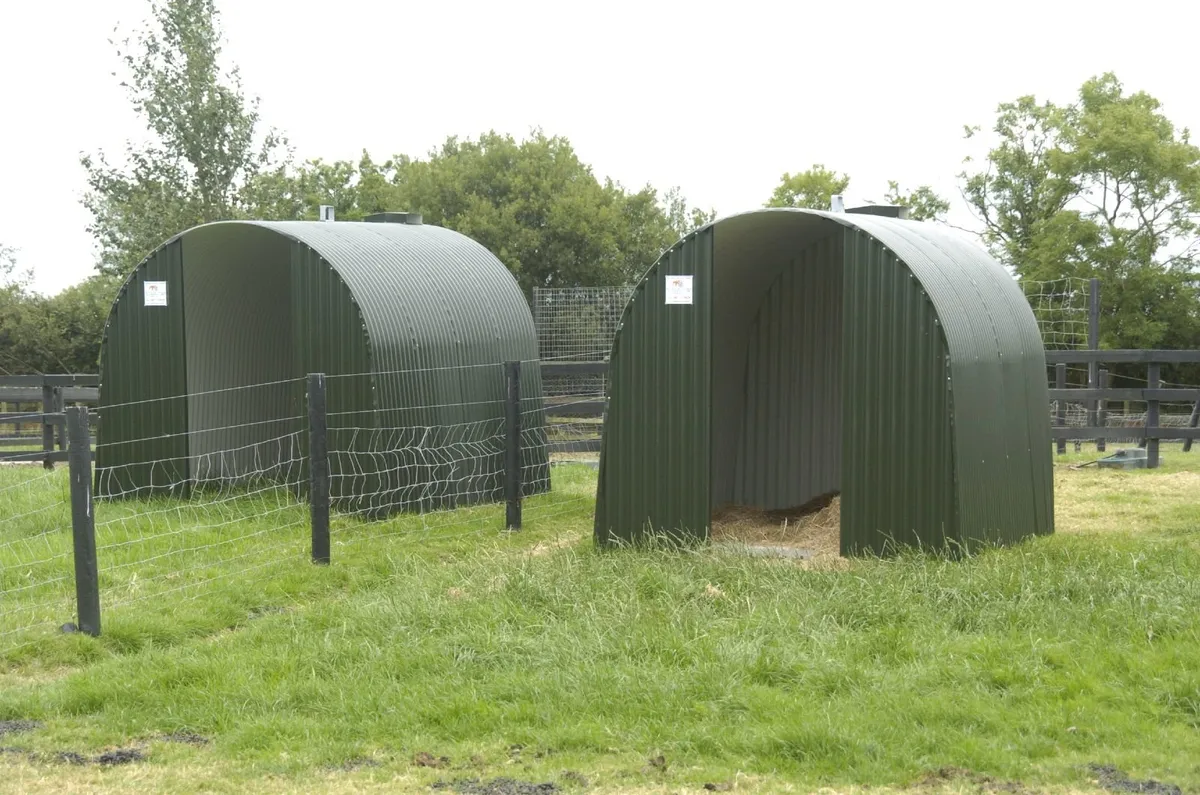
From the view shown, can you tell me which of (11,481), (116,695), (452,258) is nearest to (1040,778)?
(116,695)

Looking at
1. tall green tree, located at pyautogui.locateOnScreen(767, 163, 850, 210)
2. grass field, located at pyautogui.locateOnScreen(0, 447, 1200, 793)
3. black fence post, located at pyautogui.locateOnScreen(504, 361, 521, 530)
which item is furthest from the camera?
tall green tree, located at pyautogui.locateOnScreen(767, 163, 850, 210)

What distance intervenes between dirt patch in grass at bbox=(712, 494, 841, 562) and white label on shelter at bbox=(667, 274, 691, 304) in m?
1.73

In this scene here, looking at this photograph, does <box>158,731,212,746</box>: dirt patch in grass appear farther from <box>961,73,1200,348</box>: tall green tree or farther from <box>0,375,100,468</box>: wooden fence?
<box>961,73,1200,348</box>: tall green tree

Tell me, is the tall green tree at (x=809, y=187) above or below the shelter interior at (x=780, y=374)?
above

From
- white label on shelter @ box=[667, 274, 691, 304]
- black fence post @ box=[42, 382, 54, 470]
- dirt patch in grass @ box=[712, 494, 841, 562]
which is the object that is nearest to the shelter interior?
dirt patch in grass @ box=[712, 494, 841, 562]

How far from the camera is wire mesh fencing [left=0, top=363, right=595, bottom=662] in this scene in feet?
25.7

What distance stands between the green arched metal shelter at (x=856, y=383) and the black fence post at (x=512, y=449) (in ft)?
3.90

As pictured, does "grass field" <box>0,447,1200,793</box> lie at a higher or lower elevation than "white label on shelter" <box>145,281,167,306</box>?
lower

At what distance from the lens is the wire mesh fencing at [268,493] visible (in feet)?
25.7

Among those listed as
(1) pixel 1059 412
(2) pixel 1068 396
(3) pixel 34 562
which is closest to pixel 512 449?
(3) pixel 34 562

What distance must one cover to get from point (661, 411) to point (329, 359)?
3622 millimetres

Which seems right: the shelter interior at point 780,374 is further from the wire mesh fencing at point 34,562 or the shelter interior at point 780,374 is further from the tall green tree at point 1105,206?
the tall green tree at point 1105,206

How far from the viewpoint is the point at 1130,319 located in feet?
109

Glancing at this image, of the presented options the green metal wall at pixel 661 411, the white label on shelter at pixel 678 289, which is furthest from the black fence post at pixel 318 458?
the white label on shelter at pixel 678 289
